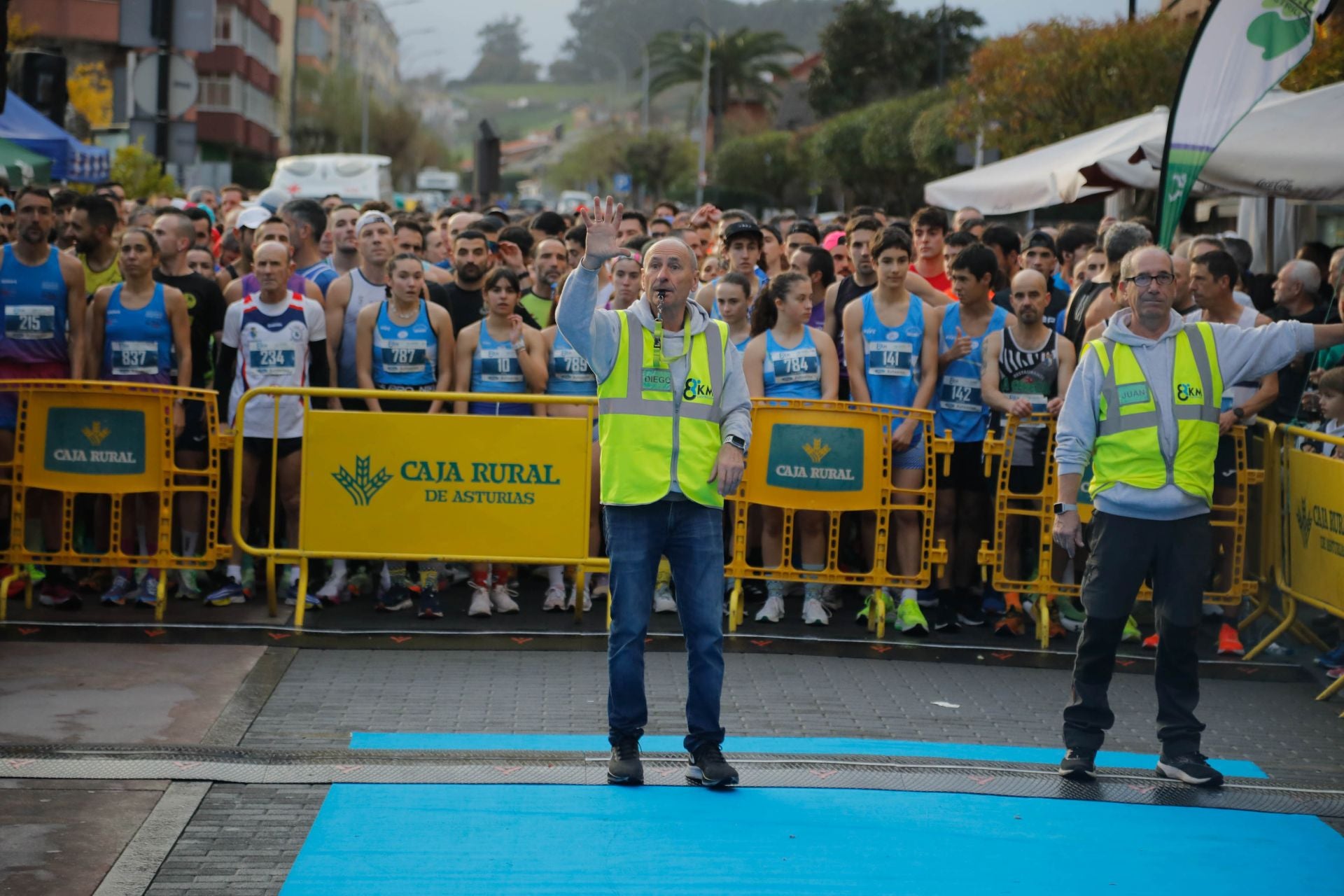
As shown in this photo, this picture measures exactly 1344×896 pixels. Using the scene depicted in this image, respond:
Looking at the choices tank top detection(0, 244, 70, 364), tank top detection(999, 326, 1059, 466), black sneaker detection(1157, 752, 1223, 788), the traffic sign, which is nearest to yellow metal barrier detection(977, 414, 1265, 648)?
tank top detection(999, 326, 1059, 466)

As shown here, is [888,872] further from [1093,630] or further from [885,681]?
[885,681]

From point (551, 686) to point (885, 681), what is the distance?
68.5 inches

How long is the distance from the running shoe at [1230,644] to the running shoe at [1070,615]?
2.57 feet

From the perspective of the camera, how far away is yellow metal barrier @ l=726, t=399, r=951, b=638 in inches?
362

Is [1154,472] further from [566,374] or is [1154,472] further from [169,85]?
[169,85]

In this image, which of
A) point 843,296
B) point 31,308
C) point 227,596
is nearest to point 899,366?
point 843,296

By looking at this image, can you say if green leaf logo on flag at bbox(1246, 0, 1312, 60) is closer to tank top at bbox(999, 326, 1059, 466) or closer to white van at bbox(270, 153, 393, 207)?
tank top at bbox(999, 326, 1059, 466)

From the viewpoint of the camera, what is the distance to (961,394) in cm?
955

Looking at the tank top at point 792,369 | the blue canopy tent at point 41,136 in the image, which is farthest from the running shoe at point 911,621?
the blue canopy tent at point 41,136

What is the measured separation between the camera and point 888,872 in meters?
5.59

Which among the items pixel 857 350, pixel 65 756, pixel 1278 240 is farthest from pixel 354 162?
pixel 65 756

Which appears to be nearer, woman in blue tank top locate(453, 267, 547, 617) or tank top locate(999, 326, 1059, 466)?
tank top locate(999, 326, 1059, 466)

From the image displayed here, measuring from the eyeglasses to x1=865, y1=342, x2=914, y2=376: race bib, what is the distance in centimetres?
291

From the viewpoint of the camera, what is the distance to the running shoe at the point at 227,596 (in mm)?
9391
